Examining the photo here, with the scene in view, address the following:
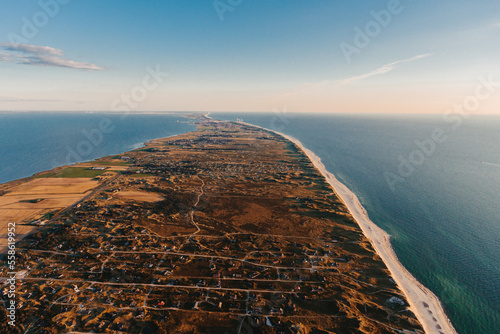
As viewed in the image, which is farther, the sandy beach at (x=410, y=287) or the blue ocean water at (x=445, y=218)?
the blue ocean water at (x=445, y=218)

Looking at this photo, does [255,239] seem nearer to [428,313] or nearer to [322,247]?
[322,247]

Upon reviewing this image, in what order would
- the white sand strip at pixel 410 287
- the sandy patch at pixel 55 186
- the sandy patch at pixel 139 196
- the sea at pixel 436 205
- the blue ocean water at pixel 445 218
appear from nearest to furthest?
the white sand strip at pixel 410 287, the blue ocean water at pixel 445 218, the sea at pixel 436 205, the sandy patch at pixel 139 196, the sandy patch at pixel 55 186

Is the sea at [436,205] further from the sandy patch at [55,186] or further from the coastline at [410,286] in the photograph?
the sandy patch at [55,186]

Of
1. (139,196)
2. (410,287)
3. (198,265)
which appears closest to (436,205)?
(410,287)

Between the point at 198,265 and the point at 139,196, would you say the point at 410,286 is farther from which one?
the point at 139,196

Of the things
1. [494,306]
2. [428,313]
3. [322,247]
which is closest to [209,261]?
[322,247]

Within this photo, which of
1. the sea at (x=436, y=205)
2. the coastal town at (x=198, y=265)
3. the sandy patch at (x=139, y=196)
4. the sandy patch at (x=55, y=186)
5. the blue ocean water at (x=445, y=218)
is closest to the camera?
the coastal town at (x=198, y=265)

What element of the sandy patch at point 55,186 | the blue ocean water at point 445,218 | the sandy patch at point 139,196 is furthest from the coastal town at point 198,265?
the blue ocean water at point 445,218

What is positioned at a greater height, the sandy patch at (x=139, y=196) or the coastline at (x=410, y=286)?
the sandy patch at (x=139, y=196)

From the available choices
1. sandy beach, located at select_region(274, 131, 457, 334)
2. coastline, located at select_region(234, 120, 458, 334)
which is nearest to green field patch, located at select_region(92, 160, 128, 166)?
coastline, located at select_region(234, 120, 458, 334)
